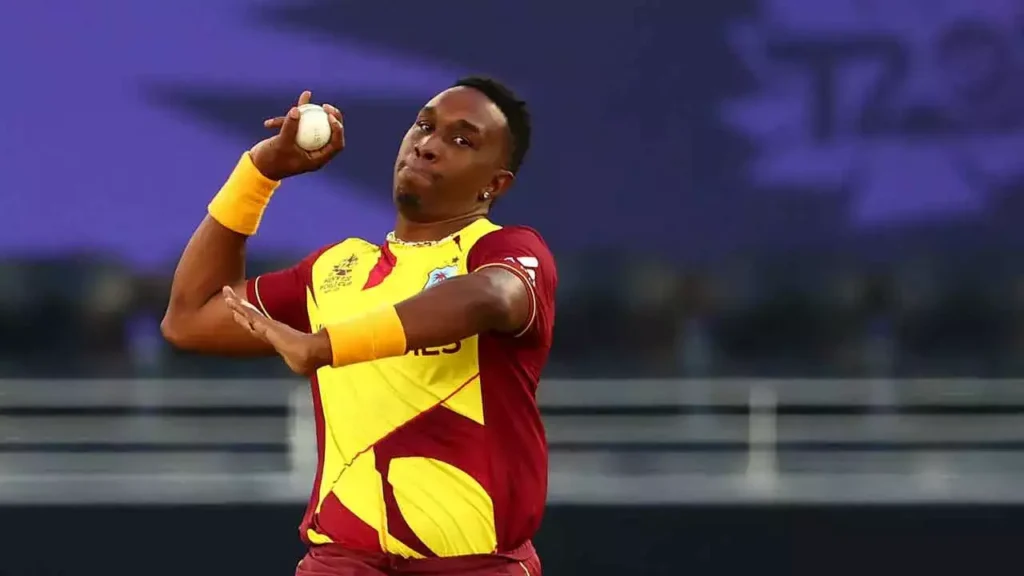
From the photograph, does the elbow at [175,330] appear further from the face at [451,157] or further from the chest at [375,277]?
the face at [451,157]

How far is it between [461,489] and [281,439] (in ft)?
12.3

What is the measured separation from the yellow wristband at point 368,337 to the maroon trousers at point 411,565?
→ 33 centimetres

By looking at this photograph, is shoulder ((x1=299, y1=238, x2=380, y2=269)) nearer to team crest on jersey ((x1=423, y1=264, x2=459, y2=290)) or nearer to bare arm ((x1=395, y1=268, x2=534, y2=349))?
team crest on jersey ((x1=423, y1=264, x2=459, y2=290))

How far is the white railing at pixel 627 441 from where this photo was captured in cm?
424

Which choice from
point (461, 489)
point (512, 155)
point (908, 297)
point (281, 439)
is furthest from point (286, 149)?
point (908, 297)

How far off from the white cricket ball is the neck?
141 mm

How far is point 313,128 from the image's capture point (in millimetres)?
1746

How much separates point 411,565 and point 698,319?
4489mm

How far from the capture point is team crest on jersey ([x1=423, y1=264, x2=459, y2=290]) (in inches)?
66.0

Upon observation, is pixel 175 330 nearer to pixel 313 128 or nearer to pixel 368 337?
pixel 313 128

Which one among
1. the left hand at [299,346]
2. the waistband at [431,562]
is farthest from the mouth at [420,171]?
the waistband at [431,562]

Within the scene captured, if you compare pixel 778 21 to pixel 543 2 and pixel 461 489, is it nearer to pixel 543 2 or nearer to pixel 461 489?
pixel 543 2

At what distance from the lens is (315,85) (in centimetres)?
625

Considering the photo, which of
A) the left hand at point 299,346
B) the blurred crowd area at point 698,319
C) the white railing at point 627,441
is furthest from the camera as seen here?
the blurred crowd area at point 698,319
